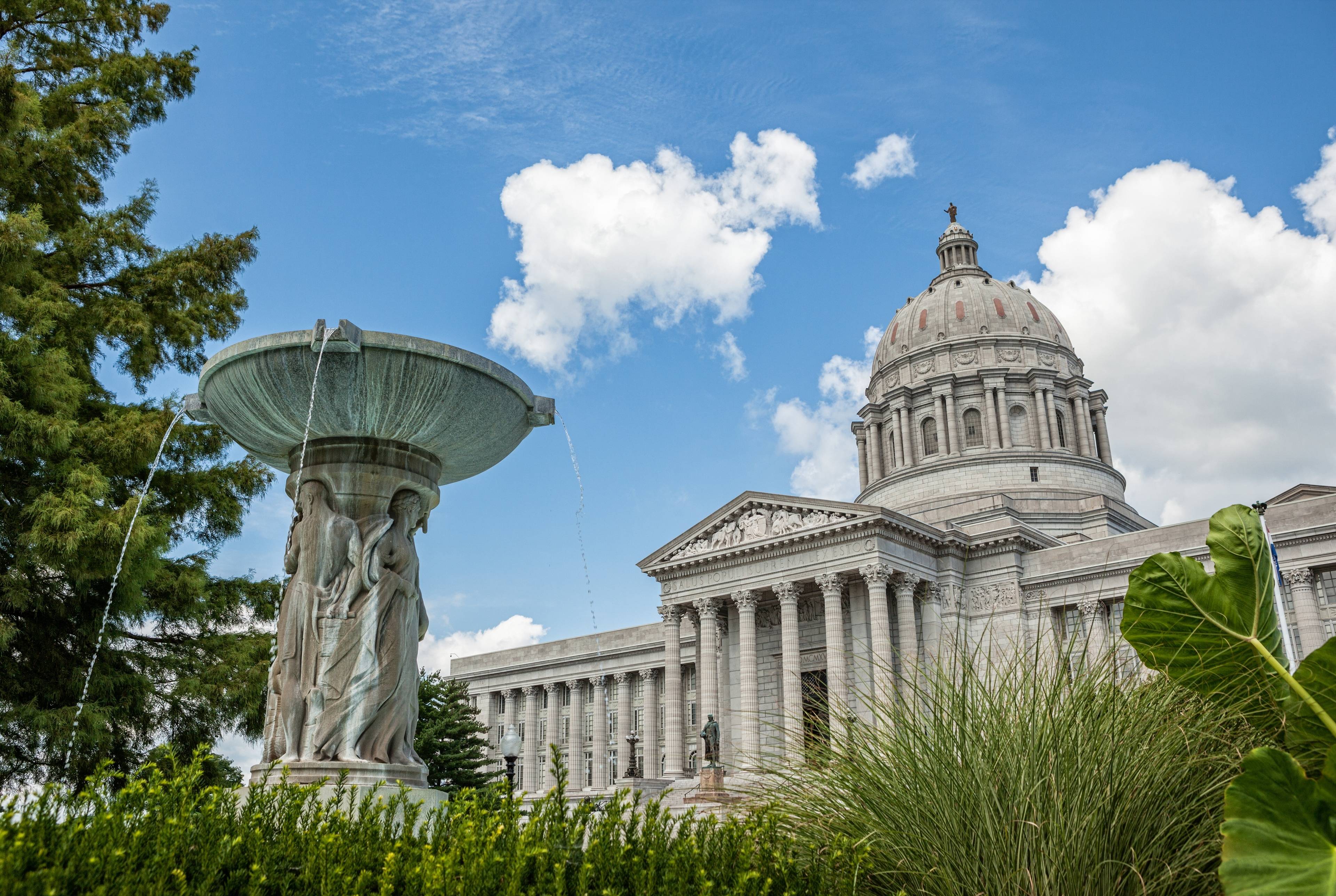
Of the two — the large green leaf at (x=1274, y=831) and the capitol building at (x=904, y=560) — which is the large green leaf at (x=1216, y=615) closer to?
the large green leaf at (x=1274, y=831)

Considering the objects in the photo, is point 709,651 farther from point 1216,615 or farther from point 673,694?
point 1216,615

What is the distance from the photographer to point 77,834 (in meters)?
4.02

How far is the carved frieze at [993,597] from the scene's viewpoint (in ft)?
132

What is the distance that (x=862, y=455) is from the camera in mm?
63219

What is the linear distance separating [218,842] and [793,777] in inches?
144

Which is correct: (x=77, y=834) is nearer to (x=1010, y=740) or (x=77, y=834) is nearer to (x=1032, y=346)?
(x=1010, y=740)

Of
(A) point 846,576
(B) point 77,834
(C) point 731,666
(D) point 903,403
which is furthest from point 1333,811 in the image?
(D) point 903,403

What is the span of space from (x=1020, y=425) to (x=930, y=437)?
16.7ft

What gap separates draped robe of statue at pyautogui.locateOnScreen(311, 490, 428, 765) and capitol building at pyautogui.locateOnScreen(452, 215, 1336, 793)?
661 inches

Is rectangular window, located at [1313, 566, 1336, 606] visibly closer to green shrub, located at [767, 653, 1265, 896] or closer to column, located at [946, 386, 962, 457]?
column, located at [946, 386, 962, 457]

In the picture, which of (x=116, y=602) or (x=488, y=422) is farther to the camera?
(x=116, y=602)

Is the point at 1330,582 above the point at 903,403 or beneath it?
beneath

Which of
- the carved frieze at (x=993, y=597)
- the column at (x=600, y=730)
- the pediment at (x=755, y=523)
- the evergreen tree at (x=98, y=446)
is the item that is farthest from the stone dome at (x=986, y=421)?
the evergreen tree at (x=98, y=446)

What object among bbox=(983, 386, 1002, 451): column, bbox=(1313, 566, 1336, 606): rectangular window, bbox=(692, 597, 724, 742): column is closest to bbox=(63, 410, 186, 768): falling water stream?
bbox=(692, 597, 724, 742): column
